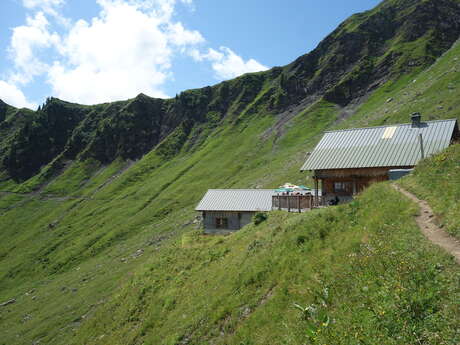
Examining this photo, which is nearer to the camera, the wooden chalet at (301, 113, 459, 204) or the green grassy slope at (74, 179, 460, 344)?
the green grassy slope at (74, 179, 460, 344)

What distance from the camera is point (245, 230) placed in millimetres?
29156

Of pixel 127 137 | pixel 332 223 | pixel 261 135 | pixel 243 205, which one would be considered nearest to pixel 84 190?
pixel 127 137

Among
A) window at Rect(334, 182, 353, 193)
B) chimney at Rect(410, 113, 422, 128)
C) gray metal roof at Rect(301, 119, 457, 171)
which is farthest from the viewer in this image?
window at Rect(334, 182, 353, 193)

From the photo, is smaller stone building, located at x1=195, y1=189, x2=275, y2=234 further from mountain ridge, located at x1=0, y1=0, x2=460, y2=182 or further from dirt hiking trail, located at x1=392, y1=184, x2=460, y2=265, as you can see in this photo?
mountain ridge, located at x1=0, y1=0, x2=460, y2=182

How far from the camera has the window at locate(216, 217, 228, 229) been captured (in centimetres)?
5056

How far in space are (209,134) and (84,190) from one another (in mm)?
67766

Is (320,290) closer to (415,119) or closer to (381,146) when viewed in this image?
(381,146)

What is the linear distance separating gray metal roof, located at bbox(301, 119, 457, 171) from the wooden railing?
10.3 feet

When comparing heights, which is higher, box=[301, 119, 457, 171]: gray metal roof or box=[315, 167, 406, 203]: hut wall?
box=[301, 119, 457, 171]: gray metal roof

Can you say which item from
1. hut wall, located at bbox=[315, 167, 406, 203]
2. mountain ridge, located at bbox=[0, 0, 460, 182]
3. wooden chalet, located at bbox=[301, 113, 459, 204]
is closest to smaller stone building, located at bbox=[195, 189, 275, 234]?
hut wall, located at bbox=[315, 167, 406, 203]

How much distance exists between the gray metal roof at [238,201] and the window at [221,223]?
1742mm

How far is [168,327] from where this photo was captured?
1900cm

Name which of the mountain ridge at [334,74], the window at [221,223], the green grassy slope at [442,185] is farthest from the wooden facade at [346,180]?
the mountain ridge at [334,74]

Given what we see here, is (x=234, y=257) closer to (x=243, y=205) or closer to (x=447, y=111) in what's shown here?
(x=243, y=205)
